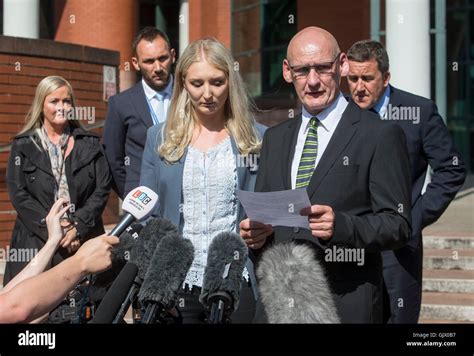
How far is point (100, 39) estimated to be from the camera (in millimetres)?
17328

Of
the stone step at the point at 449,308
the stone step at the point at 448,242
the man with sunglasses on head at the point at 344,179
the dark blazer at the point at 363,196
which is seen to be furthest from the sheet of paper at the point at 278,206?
the stone step at the point at 448,242

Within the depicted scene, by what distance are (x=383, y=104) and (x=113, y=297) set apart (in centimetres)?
252

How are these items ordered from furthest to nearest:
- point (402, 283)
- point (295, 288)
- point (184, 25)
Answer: point (184, 25)
point (402, 283)
point (295, 288)

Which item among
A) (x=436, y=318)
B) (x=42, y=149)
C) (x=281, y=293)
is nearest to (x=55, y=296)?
(x=281, y=293)

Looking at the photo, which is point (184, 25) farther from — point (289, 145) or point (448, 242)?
point (289, 145)

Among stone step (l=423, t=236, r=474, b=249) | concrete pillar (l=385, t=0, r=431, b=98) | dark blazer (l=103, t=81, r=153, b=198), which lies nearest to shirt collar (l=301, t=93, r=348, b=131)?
dark blazer (l=103, t=81, r=153, b=198)

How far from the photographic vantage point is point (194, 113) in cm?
454

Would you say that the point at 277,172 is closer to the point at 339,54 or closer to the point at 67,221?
the point at 339,54

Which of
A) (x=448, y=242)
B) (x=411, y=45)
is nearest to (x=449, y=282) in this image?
(x=448, y=242)

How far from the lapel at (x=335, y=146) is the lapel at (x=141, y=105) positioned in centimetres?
247

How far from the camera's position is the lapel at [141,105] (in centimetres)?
606

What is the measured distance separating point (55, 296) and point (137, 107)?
2.83 metres

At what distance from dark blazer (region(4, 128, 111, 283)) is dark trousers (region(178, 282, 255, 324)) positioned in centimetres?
224

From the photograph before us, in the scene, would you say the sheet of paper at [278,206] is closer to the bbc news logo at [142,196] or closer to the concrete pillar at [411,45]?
the bbc news logo at [142,196]
